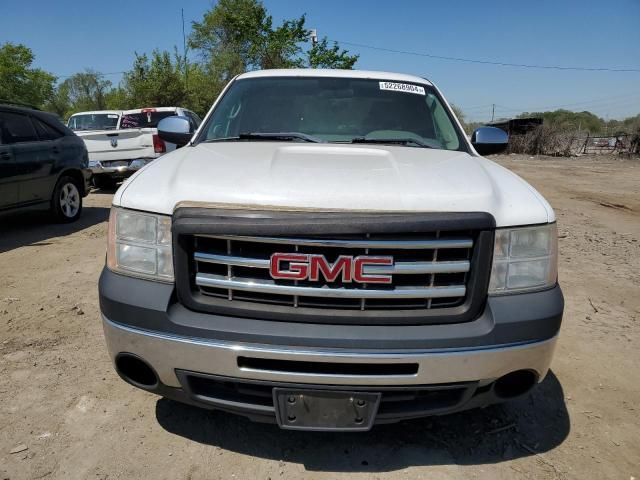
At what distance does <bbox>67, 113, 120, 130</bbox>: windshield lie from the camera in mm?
12391

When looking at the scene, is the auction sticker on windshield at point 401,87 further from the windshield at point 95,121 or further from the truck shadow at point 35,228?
the windshield at point 95,121

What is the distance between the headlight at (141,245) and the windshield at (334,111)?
3.88 feet

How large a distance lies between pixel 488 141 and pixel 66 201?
6413mm

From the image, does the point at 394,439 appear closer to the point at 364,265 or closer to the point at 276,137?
the point at 364,265

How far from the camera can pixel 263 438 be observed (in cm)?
236

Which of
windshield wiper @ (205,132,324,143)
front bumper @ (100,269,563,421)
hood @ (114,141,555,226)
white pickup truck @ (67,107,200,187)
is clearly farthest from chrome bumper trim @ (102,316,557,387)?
white pickup truck @ (67,107,200,187)

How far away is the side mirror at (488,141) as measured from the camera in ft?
11.3

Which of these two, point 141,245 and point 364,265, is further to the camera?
point 141,245

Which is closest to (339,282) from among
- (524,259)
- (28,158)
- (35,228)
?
(524,259)

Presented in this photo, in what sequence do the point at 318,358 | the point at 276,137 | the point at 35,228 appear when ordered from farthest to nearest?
the point at 35,228, the point at 276,137, the point at 318,358

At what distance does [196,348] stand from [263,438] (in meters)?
0.78

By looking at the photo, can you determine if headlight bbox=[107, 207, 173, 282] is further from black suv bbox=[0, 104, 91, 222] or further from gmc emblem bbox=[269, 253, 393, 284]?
black suv bbox=[0, 104, 91, 222]

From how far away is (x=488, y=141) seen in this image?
11.3 ft

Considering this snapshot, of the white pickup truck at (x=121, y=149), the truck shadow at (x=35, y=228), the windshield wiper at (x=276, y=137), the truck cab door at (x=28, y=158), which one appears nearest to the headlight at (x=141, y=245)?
the windshield wiper at (x=276, y=137)
